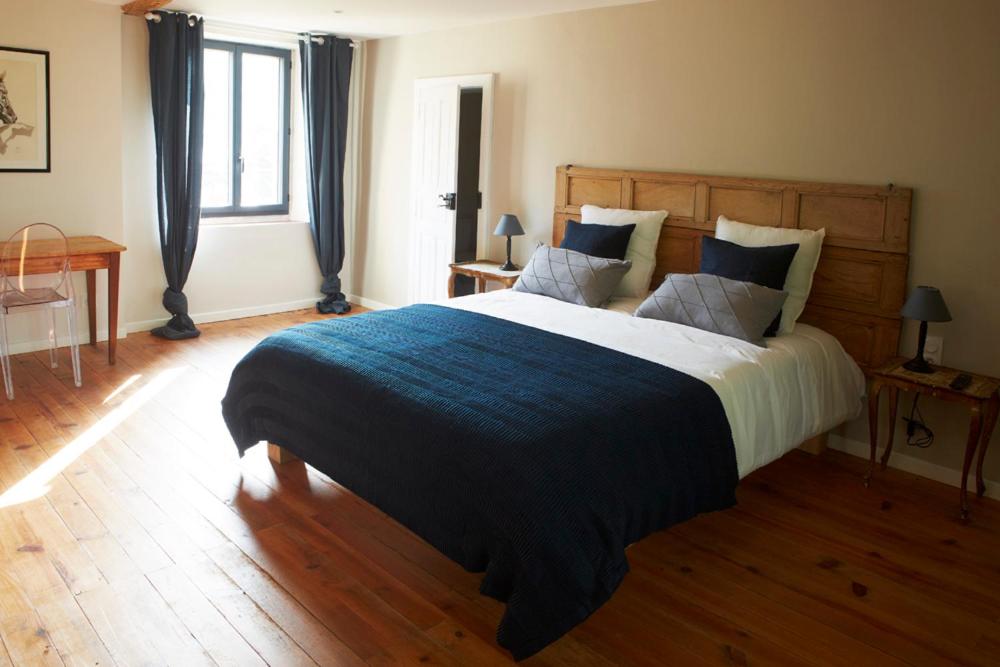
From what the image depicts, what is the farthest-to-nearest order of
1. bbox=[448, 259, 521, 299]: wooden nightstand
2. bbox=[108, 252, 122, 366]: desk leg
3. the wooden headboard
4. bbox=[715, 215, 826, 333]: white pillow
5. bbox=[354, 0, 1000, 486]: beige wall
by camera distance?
bbox=[448, 259, 521, 299]: wooden nightstand → bbox=[108, 252, 122, 366]: desk leg → bbox=[715, 215, 826, 333]: white pillow → the wooden headboard → bbox=[354, 0, 1000, 486]: beige wall

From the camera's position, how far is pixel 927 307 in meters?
3.44

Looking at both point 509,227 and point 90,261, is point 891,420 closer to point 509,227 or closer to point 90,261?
point 509,227

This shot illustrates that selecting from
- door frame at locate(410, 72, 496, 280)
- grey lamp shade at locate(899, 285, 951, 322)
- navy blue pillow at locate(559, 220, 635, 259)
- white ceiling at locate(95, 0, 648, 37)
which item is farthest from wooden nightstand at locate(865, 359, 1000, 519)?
door frame at locate(410, 72, 496, 280)

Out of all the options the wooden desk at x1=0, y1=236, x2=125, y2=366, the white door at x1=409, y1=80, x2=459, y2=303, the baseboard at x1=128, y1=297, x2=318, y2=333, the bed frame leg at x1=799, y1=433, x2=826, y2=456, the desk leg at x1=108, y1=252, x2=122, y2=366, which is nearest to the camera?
the bed frame leg at x1=799, y1=433, x2=826, y2=456

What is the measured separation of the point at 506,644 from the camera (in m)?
2.38

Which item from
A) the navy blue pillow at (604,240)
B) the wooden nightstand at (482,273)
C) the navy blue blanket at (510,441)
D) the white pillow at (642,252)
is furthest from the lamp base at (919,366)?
the wooden nightstand at (482,273)

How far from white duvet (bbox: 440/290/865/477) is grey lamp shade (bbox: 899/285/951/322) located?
0.44m

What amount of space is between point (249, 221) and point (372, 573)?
429 cm

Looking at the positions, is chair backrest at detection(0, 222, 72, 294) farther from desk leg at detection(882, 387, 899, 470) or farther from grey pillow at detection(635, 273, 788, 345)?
desk leg at detection(882, 387, 899, 470)

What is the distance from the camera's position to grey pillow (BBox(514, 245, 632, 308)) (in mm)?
4395

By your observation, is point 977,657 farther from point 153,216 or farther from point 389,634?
point 153,216

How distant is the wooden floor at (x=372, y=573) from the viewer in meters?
2.48

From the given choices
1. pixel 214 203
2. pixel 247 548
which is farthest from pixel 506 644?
pixel 214 203

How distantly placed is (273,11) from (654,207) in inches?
109
